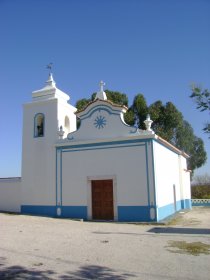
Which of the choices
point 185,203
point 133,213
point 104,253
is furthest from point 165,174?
point 104,253

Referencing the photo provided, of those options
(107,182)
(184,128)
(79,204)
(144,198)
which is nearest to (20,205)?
(79,204)

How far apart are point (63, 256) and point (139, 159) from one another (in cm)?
850

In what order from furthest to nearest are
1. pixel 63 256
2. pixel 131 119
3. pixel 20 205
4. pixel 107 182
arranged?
1. pixel 131 119
2. pixel 20 205
3. pixel 107 182
4. pixel 63 256

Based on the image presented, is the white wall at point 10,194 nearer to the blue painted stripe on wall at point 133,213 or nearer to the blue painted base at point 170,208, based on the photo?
the blue painted stripe on wall at point 133,213

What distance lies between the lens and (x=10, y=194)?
19797 millimetres

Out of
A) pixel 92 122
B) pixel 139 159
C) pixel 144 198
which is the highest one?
pixel 92 122

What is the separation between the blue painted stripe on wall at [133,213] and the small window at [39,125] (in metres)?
6.57

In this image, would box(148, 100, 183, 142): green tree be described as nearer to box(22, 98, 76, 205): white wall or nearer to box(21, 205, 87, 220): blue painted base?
box(22, 98, 76, 205): white wall

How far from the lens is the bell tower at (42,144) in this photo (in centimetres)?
1819

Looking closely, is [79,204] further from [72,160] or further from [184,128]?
[184,128]

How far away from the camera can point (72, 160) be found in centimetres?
1756

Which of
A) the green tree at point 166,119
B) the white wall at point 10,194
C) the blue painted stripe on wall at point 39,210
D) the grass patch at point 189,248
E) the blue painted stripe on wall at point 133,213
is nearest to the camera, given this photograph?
the grass patch at point 189,248

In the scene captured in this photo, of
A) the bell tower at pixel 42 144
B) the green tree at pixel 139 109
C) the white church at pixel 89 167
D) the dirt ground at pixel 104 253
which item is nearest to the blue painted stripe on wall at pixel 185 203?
the white church at pixel 89 167

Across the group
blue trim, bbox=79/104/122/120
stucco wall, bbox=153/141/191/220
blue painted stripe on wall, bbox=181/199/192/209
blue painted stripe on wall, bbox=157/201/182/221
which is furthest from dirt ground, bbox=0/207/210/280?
blue painted stripe on wall, bbox=181/199/192/209
